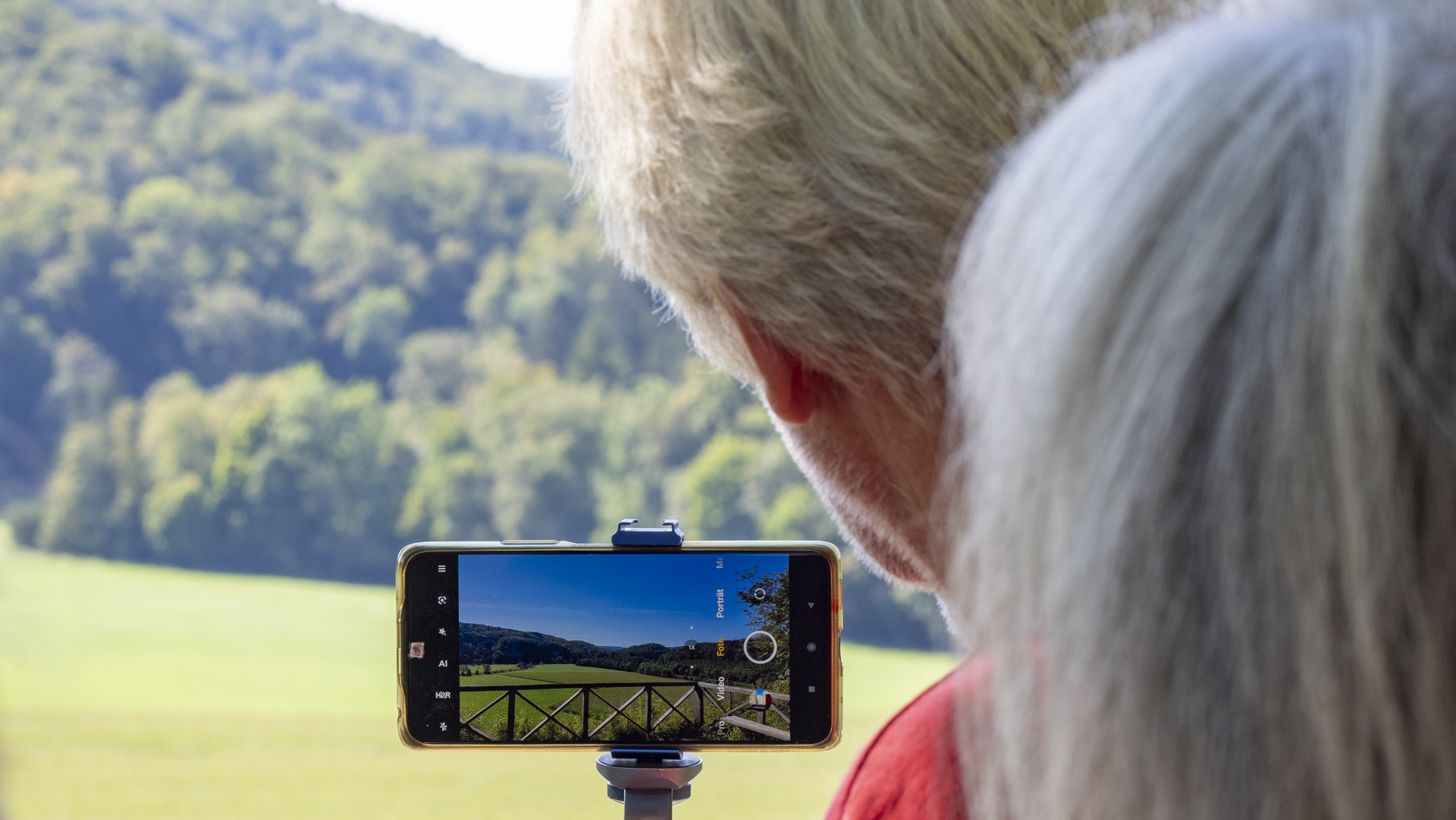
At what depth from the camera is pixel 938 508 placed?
334 mm

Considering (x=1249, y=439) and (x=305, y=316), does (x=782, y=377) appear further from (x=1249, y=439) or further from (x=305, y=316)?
(x=305, y=316)

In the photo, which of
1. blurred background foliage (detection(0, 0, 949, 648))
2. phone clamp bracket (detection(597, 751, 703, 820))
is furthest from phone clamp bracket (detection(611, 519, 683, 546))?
blurred background foliage (detection(0, 0, 949, 648))

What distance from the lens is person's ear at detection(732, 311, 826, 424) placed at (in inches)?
16.9

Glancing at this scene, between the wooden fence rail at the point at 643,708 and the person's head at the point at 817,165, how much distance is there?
0.23 m

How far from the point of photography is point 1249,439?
188 millimetres

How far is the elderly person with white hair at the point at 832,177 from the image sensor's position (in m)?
0.36

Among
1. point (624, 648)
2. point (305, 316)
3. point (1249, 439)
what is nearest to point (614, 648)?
point (624, 648)

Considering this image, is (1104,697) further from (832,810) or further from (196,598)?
(196,598)

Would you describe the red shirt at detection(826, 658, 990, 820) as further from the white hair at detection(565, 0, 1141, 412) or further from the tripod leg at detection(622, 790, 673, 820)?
the tripod leg at detection(622, 790, 673, 820)

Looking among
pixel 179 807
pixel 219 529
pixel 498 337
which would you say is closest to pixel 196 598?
pixel 219 529

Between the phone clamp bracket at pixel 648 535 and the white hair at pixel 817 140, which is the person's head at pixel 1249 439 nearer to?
the white hair at pixel 817 140

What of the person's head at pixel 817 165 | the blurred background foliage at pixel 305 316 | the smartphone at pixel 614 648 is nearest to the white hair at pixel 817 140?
the person's head at pixel 817 165

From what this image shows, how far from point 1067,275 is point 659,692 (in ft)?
1.65

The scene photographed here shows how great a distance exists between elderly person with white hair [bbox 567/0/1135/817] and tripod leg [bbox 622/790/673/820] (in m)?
0.27
